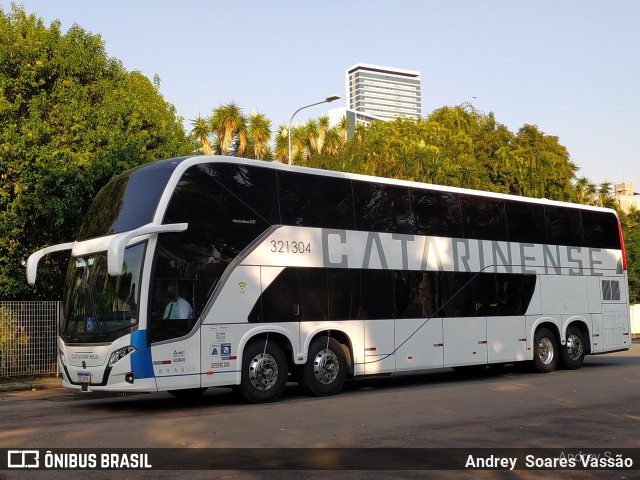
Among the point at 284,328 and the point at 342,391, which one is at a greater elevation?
the point at 284,328

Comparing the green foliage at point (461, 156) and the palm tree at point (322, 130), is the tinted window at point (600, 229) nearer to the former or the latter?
the green foliage at point (461, 156)

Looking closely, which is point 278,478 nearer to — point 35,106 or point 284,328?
point 284,328

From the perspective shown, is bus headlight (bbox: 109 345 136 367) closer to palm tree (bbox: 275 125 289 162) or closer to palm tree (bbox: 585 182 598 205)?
palm tree (bbox: 275 125 289 162)

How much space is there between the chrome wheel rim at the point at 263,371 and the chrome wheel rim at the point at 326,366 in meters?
0.96

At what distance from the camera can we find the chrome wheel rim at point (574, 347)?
20.1 m

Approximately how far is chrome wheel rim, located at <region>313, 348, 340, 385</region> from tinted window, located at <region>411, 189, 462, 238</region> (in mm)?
3484

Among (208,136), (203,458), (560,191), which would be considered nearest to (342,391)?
(203,458)

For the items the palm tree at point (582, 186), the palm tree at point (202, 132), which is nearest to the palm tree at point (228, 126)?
the palm tree at point (202, 132)

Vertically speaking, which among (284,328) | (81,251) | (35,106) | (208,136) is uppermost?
(208,136)

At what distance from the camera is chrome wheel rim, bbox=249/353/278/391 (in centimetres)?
1343

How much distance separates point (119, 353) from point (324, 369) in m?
4.03

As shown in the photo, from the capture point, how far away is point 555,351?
19.7 m

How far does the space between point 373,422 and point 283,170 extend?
18.2ft

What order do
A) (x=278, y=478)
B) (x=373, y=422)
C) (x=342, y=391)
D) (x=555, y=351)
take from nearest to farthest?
(x=278, y=478), (x=373, y=422), (x=342, y=391), (x=555, y=351)
